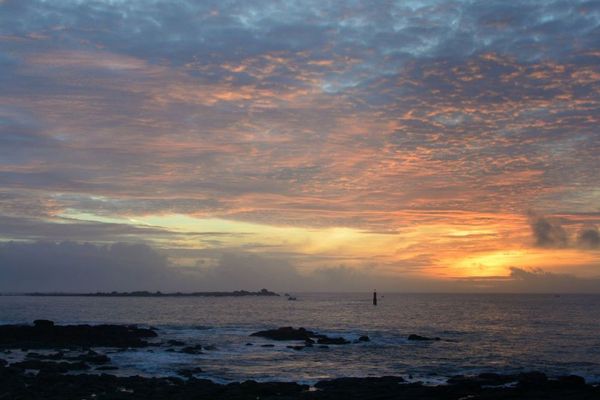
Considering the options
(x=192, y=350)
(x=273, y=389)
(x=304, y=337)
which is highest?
(x=273, y=389)

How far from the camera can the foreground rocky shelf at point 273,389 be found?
3097cm

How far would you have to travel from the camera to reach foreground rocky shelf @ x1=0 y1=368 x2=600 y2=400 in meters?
31.0

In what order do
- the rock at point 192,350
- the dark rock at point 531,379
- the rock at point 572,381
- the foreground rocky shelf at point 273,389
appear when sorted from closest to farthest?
the foreground rocky shelf at point 273,389
the dark rock at point 531,379
the rock at point 572,381
the rock at point 192,350

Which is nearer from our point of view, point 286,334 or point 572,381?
point 572,381

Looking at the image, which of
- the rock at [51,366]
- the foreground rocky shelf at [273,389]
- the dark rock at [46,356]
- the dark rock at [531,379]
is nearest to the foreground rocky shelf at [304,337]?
the dark rock at [46,356]

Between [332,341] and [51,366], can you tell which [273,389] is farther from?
[332,341]

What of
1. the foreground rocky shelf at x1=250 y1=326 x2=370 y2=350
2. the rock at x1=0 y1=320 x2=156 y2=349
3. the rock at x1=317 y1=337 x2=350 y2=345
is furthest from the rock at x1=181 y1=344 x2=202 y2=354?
the rock at x1=317 y1=337 x2=350 y2=345

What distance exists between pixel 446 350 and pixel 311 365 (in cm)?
1846

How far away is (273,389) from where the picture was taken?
32.9 m

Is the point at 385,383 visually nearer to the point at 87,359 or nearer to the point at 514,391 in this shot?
the point at 514,391

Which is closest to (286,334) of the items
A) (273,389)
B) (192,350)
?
(192,350)

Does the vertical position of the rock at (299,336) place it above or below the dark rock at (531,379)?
below

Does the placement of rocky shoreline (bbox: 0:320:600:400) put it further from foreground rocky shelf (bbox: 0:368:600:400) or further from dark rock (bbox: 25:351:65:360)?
dark rock (bbox: 25:351:65:360)

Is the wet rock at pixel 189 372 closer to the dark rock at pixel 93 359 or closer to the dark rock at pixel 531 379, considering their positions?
the dark rock at pixel 93 359
